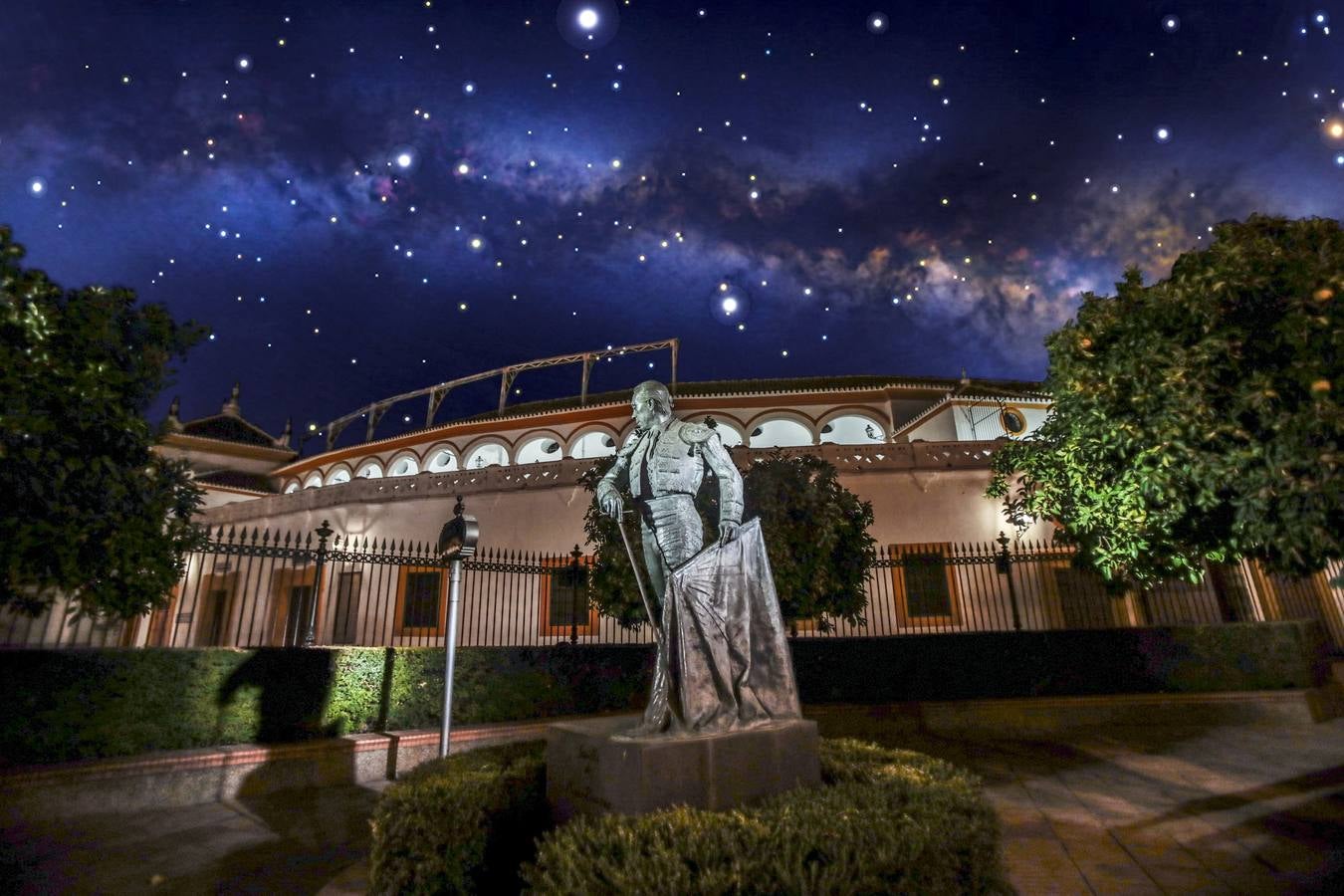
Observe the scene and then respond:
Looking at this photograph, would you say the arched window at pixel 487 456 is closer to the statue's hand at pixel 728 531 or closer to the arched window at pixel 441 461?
the arched window at pixel 441 461

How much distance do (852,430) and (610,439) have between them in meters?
8.20

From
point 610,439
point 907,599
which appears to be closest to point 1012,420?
point 907,599

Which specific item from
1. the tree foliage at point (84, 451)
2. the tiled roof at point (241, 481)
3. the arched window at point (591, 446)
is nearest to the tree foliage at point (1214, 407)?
the tree foliage at point (84, 451)

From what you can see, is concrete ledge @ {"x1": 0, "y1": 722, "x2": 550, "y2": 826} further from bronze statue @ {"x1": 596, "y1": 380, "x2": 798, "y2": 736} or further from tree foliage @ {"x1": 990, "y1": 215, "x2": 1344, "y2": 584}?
tree foliage @ {"x1": 990, "y1": 215, "x2": 1344, "y2": 584}

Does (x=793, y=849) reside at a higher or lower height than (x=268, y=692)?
lower

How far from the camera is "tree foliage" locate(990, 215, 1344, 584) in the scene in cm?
420

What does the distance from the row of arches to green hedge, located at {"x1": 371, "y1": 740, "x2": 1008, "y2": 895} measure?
16.5 m

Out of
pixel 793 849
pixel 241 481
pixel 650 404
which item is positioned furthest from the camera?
pixel 241 481

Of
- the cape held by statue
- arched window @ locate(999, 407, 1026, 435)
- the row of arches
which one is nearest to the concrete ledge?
the cape held by statue

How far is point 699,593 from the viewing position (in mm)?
3982

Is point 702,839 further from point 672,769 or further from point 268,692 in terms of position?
point 268,692

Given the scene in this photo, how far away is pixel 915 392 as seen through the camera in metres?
21.2

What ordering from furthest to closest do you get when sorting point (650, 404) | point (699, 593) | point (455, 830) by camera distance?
point (650, 404), point (699, 593), point (455, 830)

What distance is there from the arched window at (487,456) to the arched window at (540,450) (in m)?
0.79
